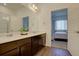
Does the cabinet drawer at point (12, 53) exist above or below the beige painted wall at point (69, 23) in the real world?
below

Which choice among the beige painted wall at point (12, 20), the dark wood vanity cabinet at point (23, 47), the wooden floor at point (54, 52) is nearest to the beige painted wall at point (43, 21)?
the beige painted wall at point (12, 20)

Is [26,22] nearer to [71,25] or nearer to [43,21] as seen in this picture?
[43,21]

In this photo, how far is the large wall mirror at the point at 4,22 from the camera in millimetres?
1519

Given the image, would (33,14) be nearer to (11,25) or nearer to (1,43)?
(11,25)

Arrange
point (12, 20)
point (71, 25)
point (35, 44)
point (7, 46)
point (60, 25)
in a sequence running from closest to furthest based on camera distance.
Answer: point (7, 46) → point (60, 25) → point (12, 20) → point (71, 25) → point (35, 44)

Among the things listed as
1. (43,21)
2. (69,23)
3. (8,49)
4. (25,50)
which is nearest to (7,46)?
(8,49)

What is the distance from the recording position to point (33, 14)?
5.44ft

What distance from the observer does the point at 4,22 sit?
61.6 inches

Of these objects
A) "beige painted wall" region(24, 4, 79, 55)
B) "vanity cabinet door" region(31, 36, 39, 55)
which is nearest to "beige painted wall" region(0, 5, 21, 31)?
"beige painted wall" region(24, 4, 79, 55)

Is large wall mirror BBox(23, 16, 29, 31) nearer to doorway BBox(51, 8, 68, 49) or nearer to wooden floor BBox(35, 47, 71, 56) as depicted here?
doorway BBox(51, 8, 68, 49)

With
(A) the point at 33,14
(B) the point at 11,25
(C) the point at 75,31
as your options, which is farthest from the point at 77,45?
(B) the point at 11,25

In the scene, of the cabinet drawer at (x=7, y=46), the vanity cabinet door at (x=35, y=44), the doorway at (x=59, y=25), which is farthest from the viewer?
the vanity cabinet door at (x=35, y=44)

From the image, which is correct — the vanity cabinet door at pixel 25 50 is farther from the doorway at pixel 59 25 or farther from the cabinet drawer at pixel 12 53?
the doorway at pixel 59 25

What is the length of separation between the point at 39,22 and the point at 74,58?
0.83 meters
